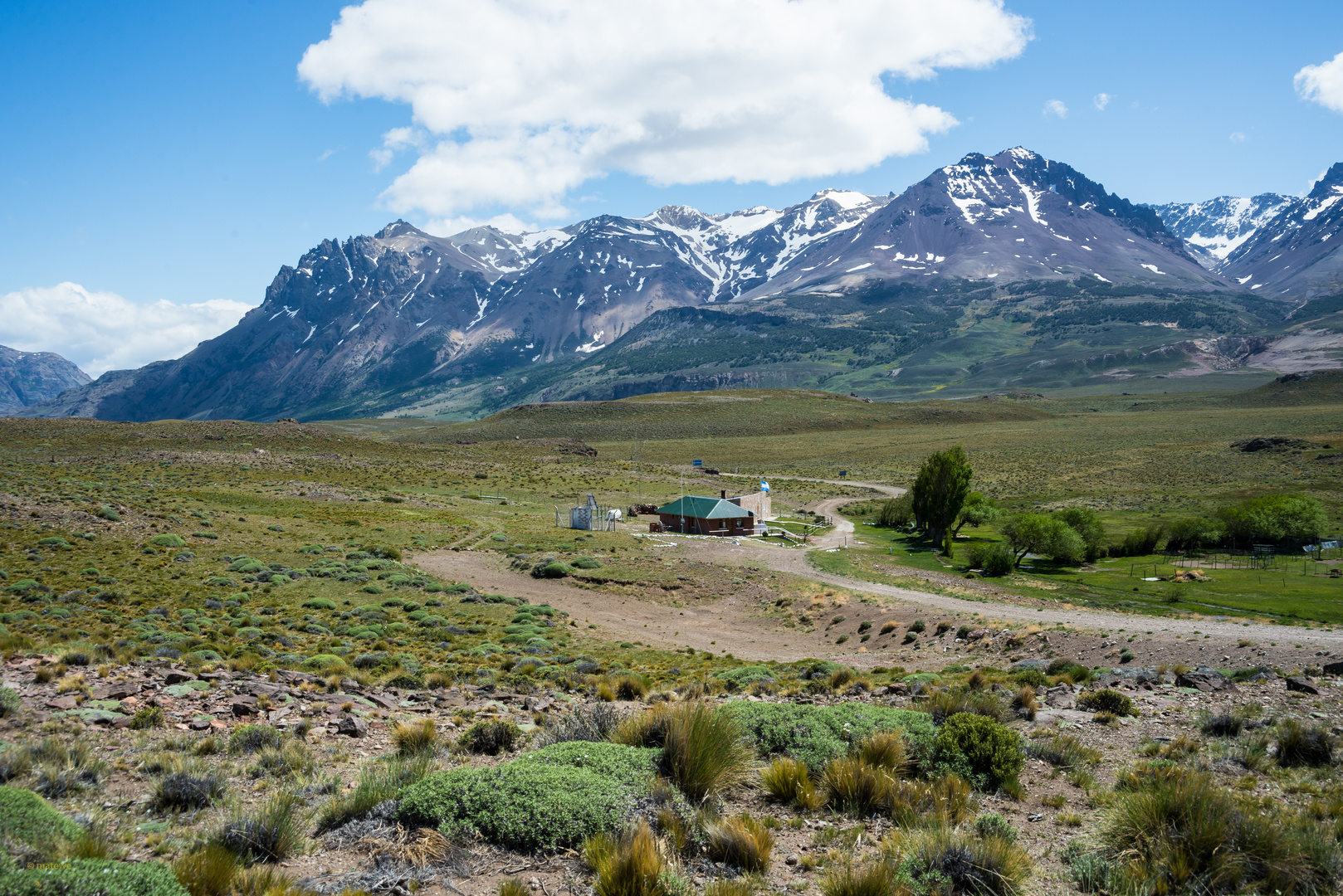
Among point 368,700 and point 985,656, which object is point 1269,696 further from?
point 368,700

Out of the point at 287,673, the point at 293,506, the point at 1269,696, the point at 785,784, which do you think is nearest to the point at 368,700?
the point at 287,673

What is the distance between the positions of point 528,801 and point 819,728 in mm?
3997

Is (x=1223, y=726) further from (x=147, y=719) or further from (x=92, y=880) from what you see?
(x=147, y=719)

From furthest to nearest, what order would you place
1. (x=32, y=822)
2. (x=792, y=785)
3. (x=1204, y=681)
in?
(x=1204, y=681) < (x=792, y=785) < (x=32, y=822)

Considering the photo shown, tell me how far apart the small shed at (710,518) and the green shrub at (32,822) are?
4173cm

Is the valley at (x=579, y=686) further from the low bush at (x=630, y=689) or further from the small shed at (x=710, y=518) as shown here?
the small shed at (x=710, y=518)

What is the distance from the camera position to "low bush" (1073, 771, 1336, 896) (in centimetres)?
556

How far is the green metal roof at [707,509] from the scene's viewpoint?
46.9 m

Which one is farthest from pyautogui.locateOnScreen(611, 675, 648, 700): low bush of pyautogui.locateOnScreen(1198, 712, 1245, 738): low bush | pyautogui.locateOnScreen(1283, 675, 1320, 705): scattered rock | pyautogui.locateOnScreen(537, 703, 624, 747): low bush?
pyautogui.locateOnScreen(1283, 675, 1320, 705): scattered rock

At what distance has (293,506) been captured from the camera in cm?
4353

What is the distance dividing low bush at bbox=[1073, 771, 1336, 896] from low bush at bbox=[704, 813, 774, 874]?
263 centimetres

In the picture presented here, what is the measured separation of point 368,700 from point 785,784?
7.20m

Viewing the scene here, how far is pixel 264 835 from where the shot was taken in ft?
19.1

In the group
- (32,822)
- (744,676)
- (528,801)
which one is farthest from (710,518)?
(32,822)
